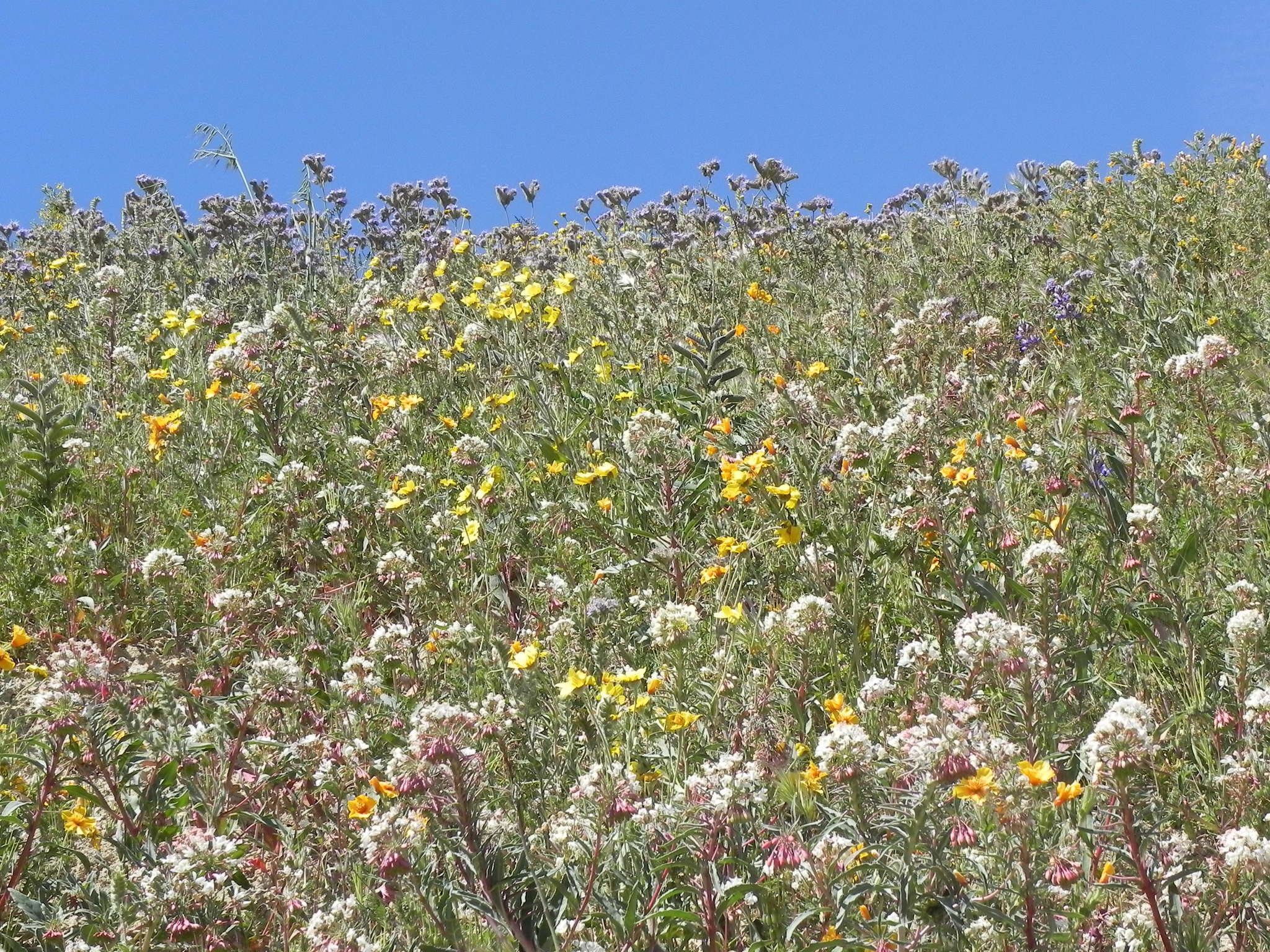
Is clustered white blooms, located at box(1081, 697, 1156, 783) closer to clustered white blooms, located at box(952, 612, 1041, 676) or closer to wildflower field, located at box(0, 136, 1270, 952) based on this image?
wildflower field, located at box(0, 136, 1270, 952)

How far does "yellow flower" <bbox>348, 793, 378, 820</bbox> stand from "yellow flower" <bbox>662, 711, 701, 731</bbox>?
66 cm

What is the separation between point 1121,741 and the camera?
5.95ft

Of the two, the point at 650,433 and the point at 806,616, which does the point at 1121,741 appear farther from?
the point at 650,433

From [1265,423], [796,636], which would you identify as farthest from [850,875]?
[1265,423]

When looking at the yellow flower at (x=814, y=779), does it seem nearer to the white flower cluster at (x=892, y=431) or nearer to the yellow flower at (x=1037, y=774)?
the yellow flower at (x=1037, y=774)

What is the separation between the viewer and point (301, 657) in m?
3.76

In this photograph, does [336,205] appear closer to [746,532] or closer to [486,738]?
[746,532]

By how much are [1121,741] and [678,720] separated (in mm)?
992

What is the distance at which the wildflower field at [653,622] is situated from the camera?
205 cm

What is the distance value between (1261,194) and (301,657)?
763 cm

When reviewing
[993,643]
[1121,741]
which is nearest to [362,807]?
[993,643]

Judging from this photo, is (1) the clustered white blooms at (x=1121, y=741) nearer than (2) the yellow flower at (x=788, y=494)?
Yes

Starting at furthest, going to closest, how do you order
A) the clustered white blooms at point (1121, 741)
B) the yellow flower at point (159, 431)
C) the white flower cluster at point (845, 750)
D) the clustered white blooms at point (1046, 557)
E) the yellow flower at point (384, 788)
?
the yellow flower at point (159, 431) → the clustered white blooms at point (1046, 557) → the yellow flower at point (384, 788) → the white flower cluster at point (845, 750) → the clustered white blooms at point (1121, 741)

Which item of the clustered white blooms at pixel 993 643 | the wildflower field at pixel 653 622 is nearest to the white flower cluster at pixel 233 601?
the wildflower field at pixel 653 622
